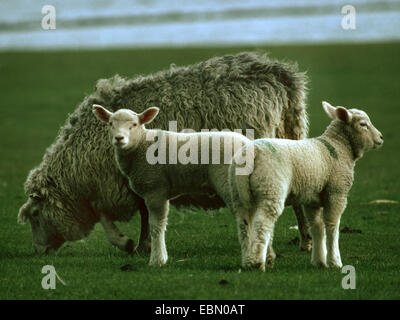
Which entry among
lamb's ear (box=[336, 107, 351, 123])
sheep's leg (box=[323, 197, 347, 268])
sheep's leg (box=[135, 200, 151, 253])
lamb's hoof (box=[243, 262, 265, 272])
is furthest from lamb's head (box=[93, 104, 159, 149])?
sheep's leg (box=[323, 197, 347, 268])

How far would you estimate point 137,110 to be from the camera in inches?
352

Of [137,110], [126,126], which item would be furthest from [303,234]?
[126,126]

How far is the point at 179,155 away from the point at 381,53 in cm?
2982

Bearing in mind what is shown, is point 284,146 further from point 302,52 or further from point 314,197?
point 302,52

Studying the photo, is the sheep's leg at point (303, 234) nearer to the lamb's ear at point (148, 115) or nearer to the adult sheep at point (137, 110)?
the adult sheep at point (137, 110)

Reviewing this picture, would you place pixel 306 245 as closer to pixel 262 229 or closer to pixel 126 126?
pixel 262 229

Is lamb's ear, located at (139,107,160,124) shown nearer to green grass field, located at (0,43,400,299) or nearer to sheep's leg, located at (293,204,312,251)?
green grass field, located at (0,43,400,299)

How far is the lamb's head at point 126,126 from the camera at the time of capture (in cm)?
726

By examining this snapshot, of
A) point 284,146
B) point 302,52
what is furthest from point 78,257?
point 302,52

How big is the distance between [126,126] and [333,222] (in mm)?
2078

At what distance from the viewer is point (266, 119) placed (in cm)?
877

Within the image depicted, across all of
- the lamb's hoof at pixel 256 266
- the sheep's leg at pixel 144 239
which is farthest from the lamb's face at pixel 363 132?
the sheep's leg at pixel 144 239

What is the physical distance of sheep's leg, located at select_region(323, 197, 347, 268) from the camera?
283 inches

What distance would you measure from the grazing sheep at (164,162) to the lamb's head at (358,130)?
92 centimetres
